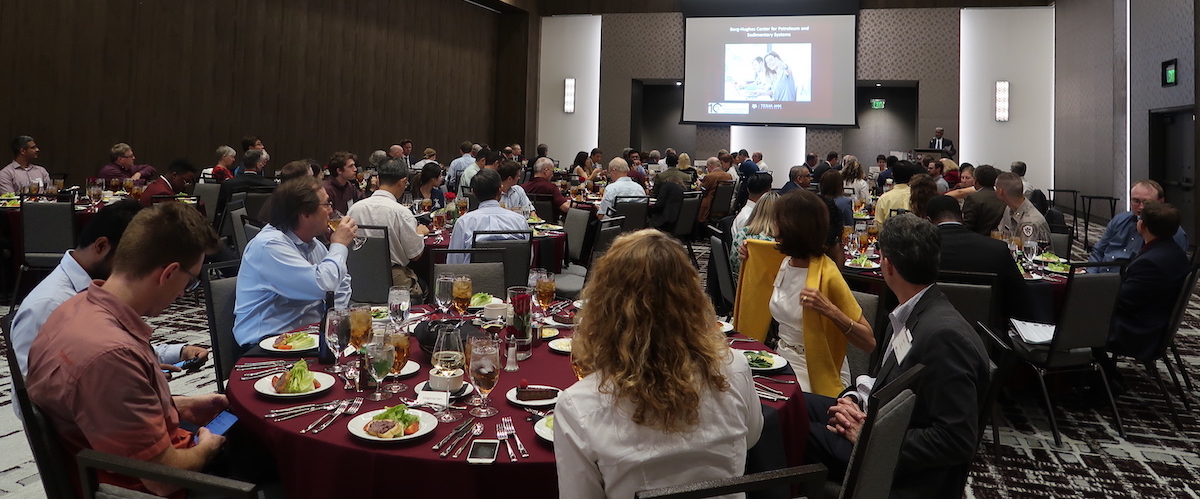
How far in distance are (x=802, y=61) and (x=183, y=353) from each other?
15.6 m

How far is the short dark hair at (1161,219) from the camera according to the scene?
447 cm

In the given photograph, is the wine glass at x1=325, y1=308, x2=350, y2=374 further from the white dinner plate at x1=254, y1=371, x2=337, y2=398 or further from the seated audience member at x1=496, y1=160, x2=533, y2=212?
the seated audience member at x1=496, y1=160, x2=533, y2=212

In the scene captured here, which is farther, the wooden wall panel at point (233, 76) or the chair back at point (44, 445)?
the wooden wall panel at point (233, 76)

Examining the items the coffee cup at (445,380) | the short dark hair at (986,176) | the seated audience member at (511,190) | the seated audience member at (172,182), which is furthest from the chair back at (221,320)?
the short dark hair at (986,176)

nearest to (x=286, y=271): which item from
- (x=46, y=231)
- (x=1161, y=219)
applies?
(x=46, y=231)

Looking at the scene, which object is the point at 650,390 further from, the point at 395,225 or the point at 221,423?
the point at 395,225

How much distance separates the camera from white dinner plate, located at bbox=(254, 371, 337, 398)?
2.18 metres

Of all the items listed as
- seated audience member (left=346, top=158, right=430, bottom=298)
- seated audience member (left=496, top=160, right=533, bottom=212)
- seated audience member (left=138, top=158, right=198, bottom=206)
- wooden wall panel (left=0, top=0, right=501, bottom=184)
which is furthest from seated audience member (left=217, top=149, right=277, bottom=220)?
seated audience member (left=346, top=158, right=430, bottom=298)

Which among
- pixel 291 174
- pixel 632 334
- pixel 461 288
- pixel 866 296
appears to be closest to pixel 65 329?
pixel 632 334

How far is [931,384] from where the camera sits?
2.07 meters

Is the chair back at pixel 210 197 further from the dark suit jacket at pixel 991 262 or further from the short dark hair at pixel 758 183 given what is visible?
the dark suit jacket at pixel 991 262

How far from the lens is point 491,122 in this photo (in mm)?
18172

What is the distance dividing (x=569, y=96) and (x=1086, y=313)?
1530cm

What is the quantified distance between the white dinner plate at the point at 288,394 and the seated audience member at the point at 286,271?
3.03 ft
